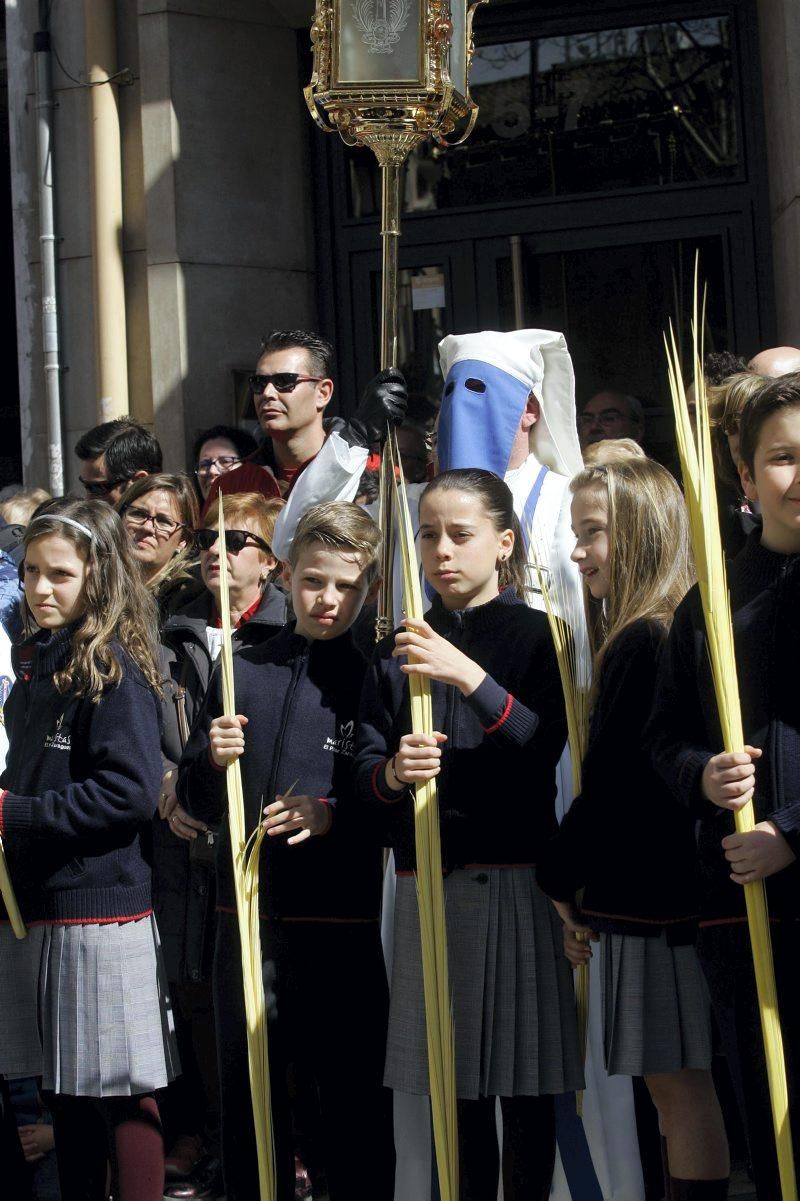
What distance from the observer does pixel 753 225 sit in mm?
7109

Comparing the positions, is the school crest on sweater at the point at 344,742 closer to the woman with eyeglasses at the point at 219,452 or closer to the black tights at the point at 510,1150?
the black tights at the point at 510,1150

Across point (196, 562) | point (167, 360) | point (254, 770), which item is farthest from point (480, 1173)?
point (167, 360)

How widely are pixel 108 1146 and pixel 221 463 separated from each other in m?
2.81

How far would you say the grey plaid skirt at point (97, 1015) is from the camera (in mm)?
3863

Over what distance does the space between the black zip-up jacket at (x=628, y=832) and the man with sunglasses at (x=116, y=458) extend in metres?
2.66

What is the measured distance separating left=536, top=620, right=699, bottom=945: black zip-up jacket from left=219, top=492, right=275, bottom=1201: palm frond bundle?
65 centimetres

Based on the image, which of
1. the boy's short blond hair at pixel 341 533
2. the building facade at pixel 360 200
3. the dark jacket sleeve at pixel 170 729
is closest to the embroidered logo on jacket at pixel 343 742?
the boy's short blond hair at pixel 341 533

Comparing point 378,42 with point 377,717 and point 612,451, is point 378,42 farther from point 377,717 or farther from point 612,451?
point 377,717

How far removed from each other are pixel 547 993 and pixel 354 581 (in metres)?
1.05

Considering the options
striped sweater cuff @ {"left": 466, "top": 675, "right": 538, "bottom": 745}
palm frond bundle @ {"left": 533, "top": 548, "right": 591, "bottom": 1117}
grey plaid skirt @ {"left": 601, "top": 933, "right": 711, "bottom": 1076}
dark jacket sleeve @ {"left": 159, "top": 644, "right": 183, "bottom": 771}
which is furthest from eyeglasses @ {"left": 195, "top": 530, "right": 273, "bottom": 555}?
grey plaid skirt @ {"left": 601, "top": 933, "right": 711, "bottom": 1076}

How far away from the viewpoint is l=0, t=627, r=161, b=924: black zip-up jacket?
3857 millimetres

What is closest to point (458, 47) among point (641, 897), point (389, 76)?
point (389, 76)

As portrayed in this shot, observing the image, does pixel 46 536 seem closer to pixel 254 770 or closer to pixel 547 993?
pixel 254 770

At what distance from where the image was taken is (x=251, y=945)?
3.70m
